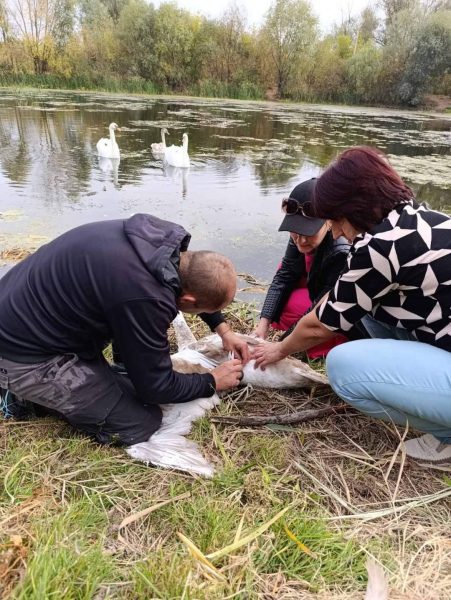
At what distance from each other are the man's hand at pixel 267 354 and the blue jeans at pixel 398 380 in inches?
11.1

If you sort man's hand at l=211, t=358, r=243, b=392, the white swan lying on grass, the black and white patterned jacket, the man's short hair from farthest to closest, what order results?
man's hand at l=211, t=358, r=243, b=392
the white swan lying on grass
the man's short hair
the black and white patterned jacket

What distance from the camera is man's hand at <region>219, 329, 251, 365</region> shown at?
2.26 metres

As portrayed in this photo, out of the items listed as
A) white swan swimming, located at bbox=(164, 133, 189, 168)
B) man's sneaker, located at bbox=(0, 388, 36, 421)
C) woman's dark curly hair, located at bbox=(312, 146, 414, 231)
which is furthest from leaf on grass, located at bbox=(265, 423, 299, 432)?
white swan swimming, located at bbox=(164, 133, 189, 168)

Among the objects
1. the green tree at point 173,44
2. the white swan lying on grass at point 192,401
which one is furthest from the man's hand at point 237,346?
the green tree at point 173,44

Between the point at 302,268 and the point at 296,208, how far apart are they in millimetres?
539

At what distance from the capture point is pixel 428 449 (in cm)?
183

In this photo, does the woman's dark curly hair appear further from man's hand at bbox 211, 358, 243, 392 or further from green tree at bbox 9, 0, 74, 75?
green tree at bbox 9, 0, 74, 75

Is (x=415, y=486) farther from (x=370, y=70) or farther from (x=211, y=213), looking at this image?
(x=370, y=70)

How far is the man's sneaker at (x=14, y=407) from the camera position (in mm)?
1910

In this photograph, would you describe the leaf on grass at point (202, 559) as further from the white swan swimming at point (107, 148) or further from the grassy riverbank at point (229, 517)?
the white swan swimming at point (107, 148)

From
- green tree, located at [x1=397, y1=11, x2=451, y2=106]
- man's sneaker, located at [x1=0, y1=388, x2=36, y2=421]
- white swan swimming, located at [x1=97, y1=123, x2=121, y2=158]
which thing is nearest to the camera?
man's sneaker, located at [x1=0, y1=388, x2=36, y2=421]

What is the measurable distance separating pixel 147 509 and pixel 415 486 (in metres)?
1.05

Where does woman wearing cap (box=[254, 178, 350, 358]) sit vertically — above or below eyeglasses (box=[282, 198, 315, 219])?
below

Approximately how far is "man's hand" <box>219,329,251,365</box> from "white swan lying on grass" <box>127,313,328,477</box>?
0.14 feet
